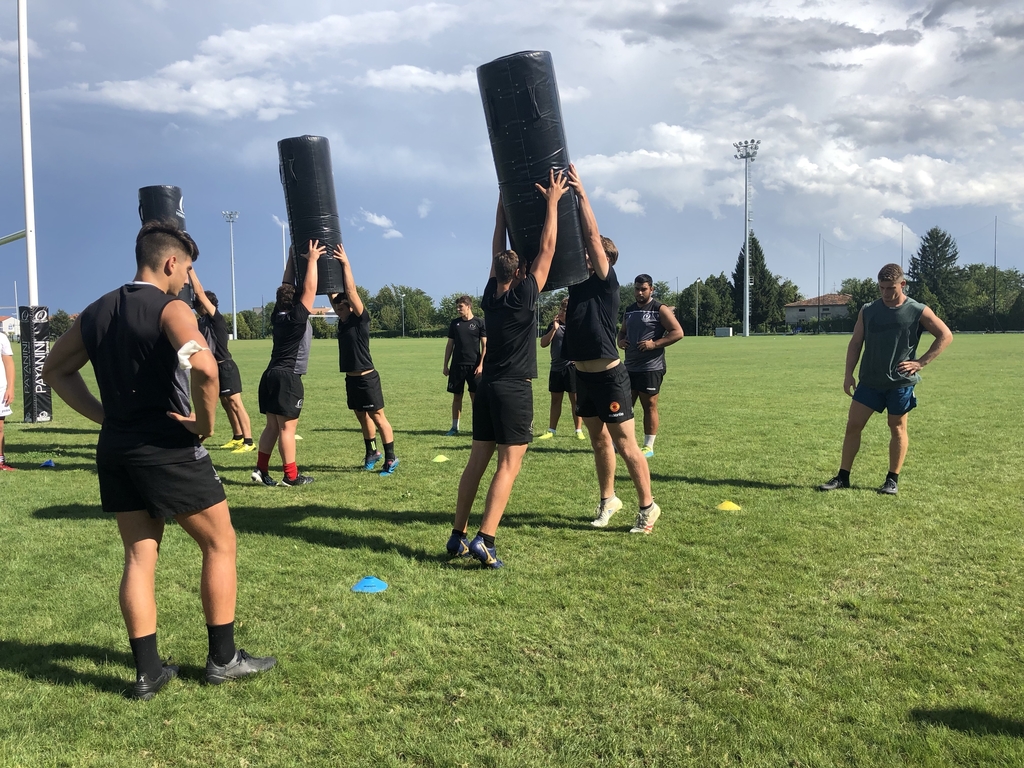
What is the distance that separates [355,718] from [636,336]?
6.32m

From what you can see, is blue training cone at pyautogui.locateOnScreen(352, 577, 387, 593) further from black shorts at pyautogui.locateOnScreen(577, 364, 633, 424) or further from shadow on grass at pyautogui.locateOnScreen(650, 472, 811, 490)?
shadow on grass at pyautogui.locateOnScreen(650, 472, 811, 490)

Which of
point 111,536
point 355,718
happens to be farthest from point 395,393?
point 355,718

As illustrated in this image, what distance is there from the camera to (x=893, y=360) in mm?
6625

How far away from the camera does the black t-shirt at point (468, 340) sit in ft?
35.8

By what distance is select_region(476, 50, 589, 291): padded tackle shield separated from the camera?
4.70 meters

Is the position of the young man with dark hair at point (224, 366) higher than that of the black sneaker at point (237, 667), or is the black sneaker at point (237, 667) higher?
the young man with dark hair at point (224, 366)

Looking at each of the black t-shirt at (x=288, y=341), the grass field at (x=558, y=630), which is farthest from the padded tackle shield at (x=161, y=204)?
the grass field at (x=558, y=630)

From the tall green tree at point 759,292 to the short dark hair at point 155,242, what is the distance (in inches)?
3684

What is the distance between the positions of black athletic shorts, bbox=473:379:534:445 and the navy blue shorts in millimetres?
3717

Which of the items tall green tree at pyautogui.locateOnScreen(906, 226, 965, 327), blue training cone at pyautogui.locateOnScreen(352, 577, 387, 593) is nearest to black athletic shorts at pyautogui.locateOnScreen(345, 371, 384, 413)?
blue training cone at pyautogui.locateOnScreen(352, 577, 387, 593)

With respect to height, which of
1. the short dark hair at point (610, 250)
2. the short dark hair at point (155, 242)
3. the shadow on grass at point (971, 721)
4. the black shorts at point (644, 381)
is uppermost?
the short dark hair at point (610, 250)

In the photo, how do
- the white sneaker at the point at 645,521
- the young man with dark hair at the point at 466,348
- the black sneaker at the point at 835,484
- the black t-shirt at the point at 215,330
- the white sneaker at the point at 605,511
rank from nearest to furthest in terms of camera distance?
1. the white sneaker at the point at 645,521
2. the white sneaker at the point at 605,511
3. the black sneaker at the point at 835,484
4. the black t-shirt at the point at 215,330
5. the young man with dark hair at the point at 466,348

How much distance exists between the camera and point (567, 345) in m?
5.45

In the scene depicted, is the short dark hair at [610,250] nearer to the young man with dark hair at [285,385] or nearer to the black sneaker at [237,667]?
the young man with dark hair at [285,385]
